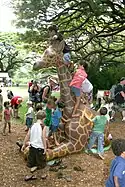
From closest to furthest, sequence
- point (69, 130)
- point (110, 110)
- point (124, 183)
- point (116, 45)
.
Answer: point (124, 183) < point (69, 130) < point (110, 110) < point (116, 45)

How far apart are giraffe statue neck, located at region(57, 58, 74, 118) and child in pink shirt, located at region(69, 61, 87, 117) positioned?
136mm

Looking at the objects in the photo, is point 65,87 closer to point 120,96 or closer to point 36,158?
point 36,158

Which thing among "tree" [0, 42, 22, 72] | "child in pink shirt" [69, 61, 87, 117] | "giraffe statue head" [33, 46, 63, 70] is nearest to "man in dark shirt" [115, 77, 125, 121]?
"child in pink shirt" [69, 61, 87, 117]

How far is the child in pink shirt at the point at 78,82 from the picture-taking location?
834 centimetres

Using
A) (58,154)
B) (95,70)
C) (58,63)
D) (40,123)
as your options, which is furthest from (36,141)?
(95,70)

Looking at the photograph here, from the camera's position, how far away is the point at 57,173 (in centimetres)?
718

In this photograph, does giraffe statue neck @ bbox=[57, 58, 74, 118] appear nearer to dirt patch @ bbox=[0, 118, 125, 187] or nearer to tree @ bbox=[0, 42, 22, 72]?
dirt patch @ bbox=[0, 118, 125, 187]

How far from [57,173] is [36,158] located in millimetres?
511

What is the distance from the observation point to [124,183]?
4371mm

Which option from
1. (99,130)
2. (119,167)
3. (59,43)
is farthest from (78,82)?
(119,167)

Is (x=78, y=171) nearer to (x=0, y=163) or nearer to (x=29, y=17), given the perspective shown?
(x=0, y=163)

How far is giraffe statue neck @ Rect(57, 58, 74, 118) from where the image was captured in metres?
8.53

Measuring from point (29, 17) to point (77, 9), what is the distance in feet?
7.35

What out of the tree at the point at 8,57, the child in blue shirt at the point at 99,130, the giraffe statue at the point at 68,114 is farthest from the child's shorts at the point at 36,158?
the tree at the point at 8,57
